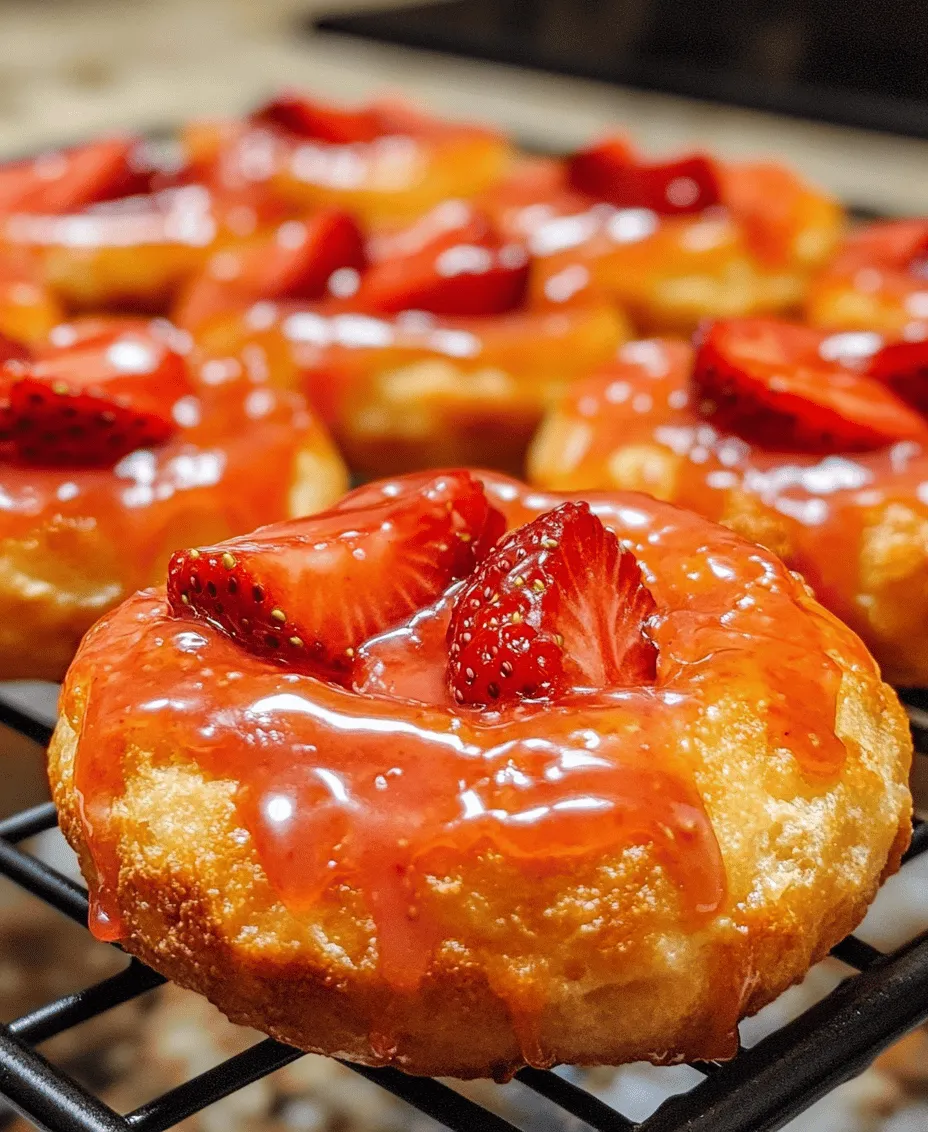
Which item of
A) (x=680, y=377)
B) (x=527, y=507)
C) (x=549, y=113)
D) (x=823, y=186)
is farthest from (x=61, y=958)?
(x=549, y=113)

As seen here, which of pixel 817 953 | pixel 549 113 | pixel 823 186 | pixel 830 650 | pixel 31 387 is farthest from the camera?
pixel 549 113

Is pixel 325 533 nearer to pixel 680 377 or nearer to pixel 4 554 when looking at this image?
pixel 4 554

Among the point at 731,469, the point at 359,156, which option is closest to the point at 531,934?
the point at 731,469

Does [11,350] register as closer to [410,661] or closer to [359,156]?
[410,661]

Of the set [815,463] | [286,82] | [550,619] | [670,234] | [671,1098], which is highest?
[550,619]

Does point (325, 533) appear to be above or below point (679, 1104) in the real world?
above

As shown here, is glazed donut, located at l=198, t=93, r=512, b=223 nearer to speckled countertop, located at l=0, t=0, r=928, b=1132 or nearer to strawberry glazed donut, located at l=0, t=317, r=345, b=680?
speckled countertop, located at l=0, t=0, r=928, b=1132

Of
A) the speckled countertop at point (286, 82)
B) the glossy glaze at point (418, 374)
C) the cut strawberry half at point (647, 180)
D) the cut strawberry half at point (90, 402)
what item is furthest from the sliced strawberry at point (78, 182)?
the cut strawberry half at point (90, 402)
